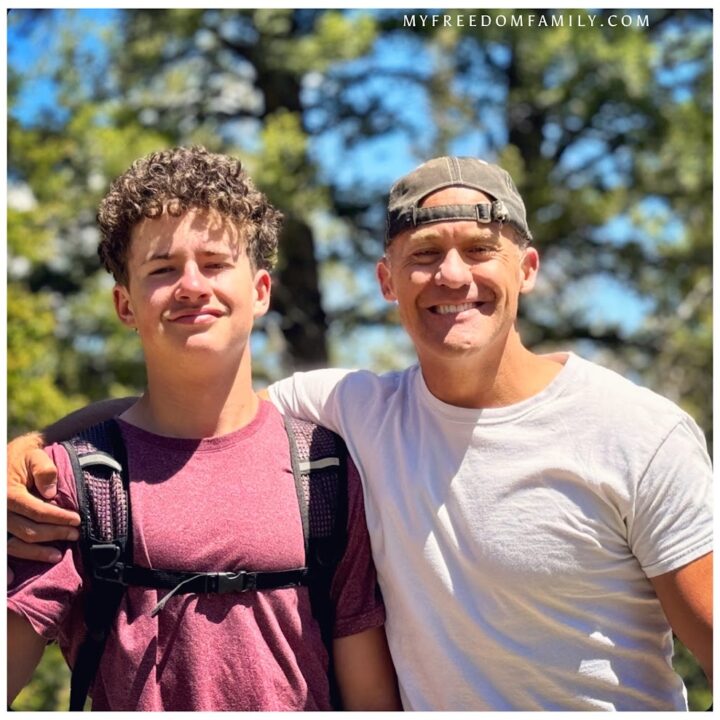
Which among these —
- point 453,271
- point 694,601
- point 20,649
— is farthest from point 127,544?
point 694,601

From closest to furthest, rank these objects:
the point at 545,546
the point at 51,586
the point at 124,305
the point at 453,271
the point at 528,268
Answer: the point at 51,586 < the point at 545,546 < the point at 453,271 < the point at 124,305 < the point at 528,268

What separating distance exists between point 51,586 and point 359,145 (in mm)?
7730

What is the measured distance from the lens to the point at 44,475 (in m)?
2.29

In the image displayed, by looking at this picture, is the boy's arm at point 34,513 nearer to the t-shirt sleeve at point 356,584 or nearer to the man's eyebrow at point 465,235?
the t-shirt sleeve at point 356,584

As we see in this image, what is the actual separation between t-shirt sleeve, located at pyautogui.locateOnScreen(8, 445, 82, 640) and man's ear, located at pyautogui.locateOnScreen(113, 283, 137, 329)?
42cm

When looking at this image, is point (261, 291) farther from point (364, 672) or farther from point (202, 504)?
point (364, 672)

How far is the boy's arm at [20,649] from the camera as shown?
2.28 metres

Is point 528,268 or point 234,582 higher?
point 528,268

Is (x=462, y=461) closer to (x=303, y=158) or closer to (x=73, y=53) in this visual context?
(x=303, y=158)

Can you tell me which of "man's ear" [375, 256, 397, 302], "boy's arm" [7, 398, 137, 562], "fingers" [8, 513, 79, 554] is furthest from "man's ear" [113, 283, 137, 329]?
"man's ear" [375, 256, 397, 302]

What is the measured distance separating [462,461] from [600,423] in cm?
33

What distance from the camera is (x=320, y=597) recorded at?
2.38 metres

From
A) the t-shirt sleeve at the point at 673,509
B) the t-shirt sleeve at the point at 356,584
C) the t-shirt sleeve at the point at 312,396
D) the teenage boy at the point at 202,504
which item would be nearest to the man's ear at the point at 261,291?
the teenage boy at the point at 202,504

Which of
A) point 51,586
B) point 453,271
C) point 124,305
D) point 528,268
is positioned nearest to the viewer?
point 51,586
